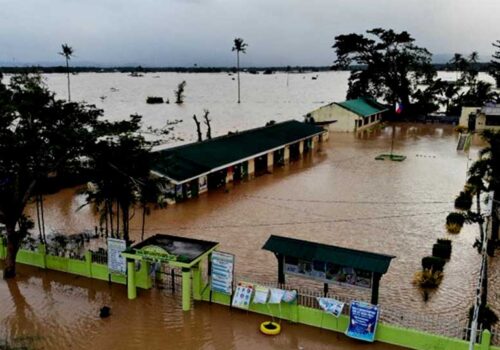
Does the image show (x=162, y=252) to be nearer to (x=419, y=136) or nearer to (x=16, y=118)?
(x=16, y=118)

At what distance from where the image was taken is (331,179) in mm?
36656

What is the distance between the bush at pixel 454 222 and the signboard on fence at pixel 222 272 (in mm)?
13569

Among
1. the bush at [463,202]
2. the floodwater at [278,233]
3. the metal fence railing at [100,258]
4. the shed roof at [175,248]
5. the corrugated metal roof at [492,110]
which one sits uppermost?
the corrugated metal roof at [492,110]

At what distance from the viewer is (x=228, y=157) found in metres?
35.2

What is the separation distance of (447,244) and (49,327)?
1642cm

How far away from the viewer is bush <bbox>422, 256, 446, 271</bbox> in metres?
19.8

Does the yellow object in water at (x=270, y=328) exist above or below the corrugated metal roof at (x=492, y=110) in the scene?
below

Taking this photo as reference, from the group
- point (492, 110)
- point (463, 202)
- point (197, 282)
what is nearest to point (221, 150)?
point (463, 202)

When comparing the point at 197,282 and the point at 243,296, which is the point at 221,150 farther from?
the point at 243,296

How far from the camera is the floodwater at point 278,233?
15.5 metres

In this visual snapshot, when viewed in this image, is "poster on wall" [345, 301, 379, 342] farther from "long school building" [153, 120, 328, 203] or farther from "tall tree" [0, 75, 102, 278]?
"tall tree" [0, 75, 102, 278]

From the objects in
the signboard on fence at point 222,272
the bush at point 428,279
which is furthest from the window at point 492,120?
the signboard on fence at point 222,272

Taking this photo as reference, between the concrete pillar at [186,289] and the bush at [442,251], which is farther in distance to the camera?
the bush at [442,251]

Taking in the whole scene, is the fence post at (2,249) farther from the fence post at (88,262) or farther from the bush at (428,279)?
the bush at (428,279)
